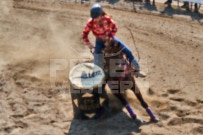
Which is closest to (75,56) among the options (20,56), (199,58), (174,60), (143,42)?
(20,56)

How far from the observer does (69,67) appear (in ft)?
30.0

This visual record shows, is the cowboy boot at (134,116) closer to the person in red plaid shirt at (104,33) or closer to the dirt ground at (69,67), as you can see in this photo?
the dirt ground at (69,67)

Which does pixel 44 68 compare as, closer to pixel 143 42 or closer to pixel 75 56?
pixel 75 56

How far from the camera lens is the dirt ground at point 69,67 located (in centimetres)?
717

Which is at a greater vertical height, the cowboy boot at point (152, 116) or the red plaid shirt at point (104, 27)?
the red plaid shirt at point (104, 27)

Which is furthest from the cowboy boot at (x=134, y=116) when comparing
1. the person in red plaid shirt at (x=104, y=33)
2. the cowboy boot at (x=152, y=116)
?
the person in red plaid shirt at (x=104, y=33)

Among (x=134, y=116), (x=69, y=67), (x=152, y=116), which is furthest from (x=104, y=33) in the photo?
(x=69, y=67)

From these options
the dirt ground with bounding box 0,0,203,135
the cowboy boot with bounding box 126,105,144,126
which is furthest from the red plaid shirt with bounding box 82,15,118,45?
the dirt ground with bounding box 0,0,203,135

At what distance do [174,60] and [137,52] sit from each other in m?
1.16

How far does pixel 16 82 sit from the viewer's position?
8.40m

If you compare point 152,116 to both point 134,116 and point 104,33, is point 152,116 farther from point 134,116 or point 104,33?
point 104,33

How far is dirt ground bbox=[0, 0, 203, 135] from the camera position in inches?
282

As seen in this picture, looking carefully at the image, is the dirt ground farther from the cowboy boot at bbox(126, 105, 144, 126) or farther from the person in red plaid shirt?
the person in red plaid shirt

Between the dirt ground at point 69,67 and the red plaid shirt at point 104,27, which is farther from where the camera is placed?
the dirt ground at point 69,67
